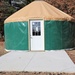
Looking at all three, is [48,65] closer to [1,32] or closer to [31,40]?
[31,40]

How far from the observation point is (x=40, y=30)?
54.2ft

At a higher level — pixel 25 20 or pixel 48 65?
pixel 25 20

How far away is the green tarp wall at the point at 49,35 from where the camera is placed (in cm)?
1644

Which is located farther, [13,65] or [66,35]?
[66,35]

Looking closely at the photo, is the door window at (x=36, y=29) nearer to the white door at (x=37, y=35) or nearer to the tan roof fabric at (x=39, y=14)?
the white door at (x=37, y=35)

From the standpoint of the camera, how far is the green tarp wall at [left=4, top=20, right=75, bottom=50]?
16.4m

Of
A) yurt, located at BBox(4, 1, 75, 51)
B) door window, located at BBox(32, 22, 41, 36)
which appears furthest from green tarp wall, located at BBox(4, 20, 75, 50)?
door window, located at BBox(32, 22, 41, 36)

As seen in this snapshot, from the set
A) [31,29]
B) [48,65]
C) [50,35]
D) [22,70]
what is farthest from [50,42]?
[22,70]

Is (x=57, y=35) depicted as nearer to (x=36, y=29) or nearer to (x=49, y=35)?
(x=49, y=35)

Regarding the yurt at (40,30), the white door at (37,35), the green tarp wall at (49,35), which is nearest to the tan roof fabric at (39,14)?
the yurt at (40,30)

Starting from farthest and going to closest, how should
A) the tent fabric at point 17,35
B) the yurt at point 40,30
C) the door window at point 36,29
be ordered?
1. the tent fabric at point 17,35
2. the door window at point 36,29
3. the yurt at point 40,30

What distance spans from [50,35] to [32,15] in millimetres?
1729

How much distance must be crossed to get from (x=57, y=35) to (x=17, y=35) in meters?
2.63

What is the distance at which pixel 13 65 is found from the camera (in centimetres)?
1059
